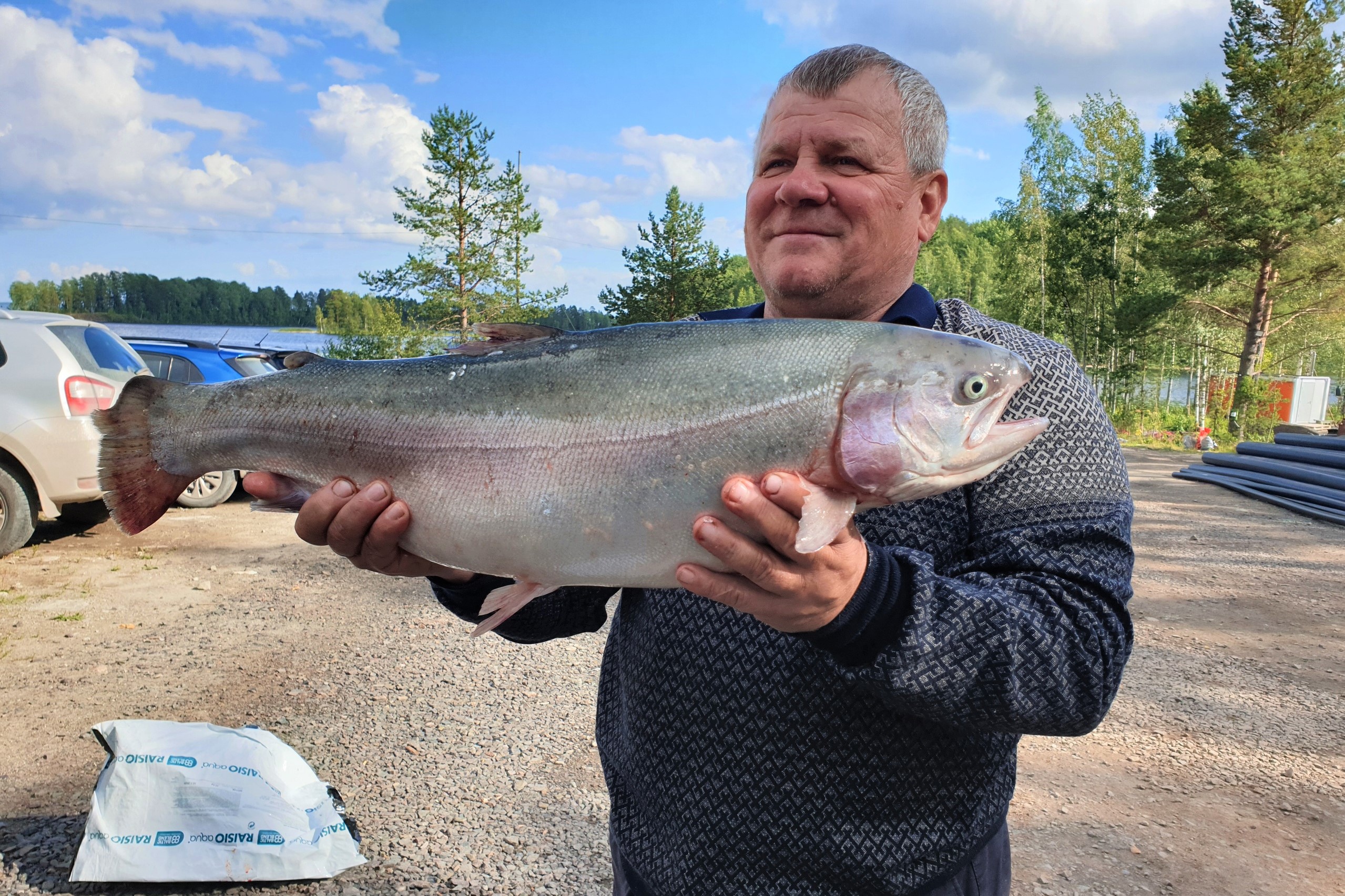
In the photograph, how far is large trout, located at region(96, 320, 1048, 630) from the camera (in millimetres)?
1863

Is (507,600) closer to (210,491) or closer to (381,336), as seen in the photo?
(210,491)

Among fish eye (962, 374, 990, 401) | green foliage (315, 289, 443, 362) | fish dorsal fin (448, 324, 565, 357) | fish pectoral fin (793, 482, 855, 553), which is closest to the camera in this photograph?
fish pectoral fin (793, 482, 855, 553)

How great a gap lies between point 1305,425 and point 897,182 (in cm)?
2957

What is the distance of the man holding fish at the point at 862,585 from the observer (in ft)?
5.41

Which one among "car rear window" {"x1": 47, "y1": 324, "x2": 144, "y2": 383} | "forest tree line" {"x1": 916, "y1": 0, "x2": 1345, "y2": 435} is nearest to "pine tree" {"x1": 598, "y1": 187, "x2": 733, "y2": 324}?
"forest tree line" {"x1": 916, "y1": 0, "x2": 1345, "y2": 435}

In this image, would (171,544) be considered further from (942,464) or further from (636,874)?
(942,464)

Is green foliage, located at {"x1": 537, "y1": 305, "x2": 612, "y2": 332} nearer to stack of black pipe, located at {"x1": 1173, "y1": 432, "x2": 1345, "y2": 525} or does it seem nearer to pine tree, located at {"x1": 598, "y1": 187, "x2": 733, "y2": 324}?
pine tree, located at {"x1": 598, "y1": 187, "x2": 733, "y2": 324}

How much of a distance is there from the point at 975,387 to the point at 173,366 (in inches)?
509

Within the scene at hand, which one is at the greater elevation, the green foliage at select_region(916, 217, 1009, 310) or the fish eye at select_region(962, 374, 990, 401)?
the green foliage at select_region(916, 217, 1009, 310)

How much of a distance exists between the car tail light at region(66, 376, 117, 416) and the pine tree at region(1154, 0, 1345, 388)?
33758 millimetres

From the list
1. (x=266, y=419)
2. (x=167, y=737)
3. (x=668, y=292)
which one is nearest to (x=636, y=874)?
(x=266, y=419)

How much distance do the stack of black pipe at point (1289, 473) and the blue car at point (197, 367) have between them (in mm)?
16406

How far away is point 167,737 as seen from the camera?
3586 millimetres

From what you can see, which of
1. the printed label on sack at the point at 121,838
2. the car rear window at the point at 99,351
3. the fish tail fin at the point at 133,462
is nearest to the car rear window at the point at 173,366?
the car rear window at the point at 99,351
